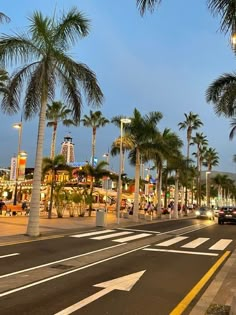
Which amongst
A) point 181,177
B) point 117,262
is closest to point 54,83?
point 117,262

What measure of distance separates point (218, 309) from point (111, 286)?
2.46 metres

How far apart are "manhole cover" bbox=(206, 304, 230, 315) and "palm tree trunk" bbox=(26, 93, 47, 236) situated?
12119 millimetres

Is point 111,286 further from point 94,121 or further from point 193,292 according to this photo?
point 94,121

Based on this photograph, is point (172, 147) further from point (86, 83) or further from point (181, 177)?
point (86, 83)

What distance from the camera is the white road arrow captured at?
702 centimetres

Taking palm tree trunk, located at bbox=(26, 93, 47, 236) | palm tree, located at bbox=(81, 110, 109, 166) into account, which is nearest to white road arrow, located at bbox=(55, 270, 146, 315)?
palm tree trunk, located at bbox=(26, 93, 47, 236)

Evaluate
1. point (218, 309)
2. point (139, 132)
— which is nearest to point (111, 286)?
point (218, 309)

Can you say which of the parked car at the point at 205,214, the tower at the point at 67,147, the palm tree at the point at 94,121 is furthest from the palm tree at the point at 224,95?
the tower at the point at 67,147

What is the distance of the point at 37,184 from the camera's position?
18.9 m

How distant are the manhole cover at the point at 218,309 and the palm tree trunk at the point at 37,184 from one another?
12119 millimetres

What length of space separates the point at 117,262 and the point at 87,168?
93.1 ft

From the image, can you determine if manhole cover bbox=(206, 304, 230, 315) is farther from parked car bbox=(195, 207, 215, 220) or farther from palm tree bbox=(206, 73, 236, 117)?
parked car bbox=(195, 207, 215, 220)

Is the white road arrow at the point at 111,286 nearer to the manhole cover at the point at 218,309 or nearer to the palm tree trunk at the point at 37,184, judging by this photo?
the manhole cover at the point at 218,309

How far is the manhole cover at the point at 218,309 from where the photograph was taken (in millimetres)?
6938
